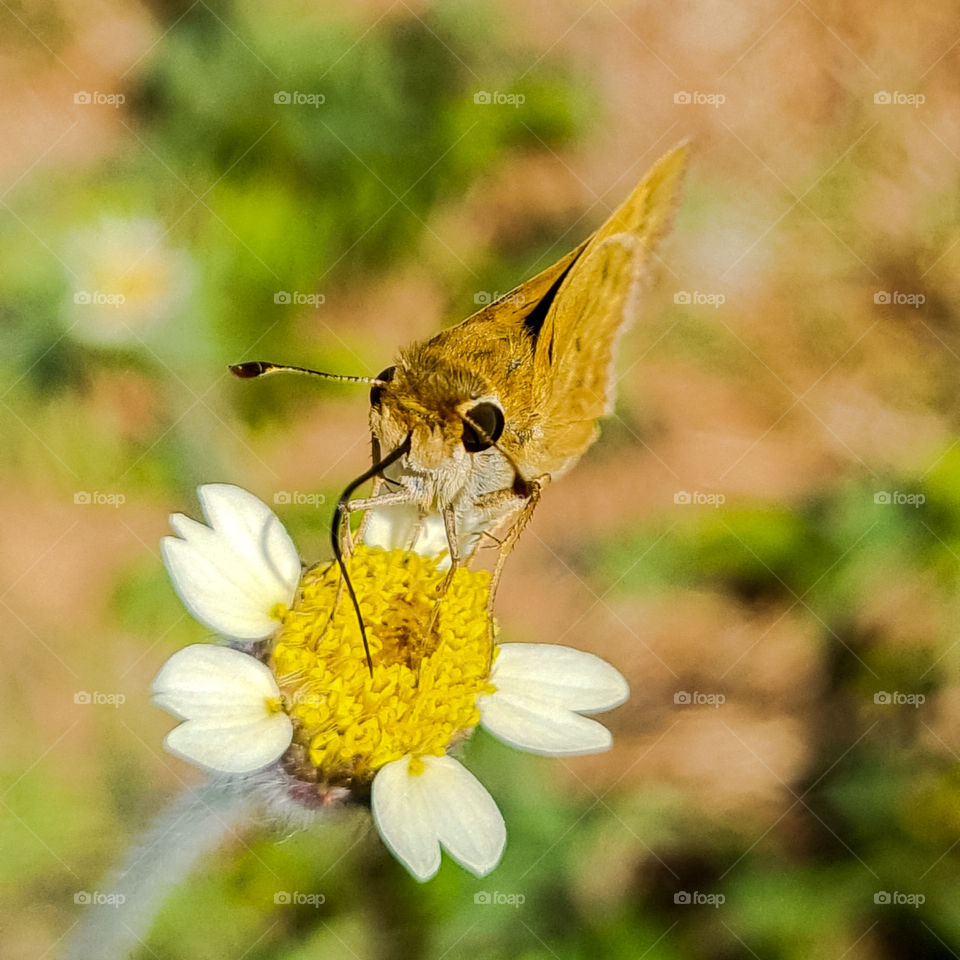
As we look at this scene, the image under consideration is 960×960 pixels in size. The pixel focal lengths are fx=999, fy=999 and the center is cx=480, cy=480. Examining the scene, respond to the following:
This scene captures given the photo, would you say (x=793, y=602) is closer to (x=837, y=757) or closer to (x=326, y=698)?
(x=837, y=757)

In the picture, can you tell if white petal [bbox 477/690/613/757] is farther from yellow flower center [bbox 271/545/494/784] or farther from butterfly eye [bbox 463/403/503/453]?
butterfly eye [bbox 463/403/503/453]

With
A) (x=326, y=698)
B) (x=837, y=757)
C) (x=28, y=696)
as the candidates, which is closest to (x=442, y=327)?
(x=326, y=698)

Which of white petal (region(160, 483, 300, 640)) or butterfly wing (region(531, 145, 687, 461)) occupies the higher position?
butterfly wing (region(531, 145, 687, 461))

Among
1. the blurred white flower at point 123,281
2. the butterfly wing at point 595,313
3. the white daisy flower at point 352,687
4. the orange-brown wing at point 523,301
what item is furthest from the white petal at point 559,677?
the blurred white flower at point 123,281

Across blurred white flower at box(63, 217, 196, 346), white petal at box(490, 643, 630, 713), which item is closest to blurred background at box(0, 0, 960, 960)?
blurred white flower at box(63, 217, 196, 346)

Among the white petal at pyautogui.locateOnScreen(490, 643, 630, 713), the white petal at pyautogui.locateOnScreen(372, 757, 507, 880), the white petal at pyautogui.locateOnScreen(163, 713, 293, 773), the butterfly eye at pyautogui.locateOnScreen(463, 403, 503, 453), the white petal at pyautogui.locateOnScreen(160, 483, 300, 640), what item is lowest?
the white petal at pyautogui.locateOnScreen(372, 757, 507, 880)

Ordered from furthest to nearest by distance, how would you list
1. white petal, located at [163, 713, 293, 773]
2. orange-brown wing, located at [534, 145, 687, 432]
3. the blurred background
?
the blurred background, orange-brown wing, located at [534, 145, 687, 432], white petal, located at [163, 713, 293, 773]

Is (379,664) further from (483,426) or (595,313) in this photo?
(595,313)

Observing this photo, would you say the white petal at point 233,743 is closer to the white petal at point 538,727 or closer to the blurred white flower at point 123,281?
the white petal at point 538,727
